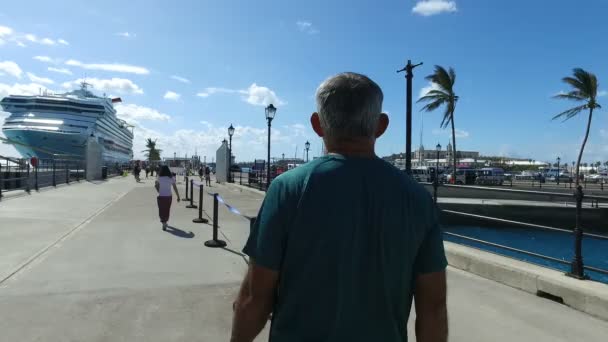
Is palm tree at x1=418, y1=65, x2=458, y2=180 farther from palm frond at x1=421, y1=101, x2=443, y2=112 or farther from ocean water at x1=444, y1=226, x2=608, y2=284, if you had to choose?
ocean water at x1=444, y1=226, x2=608, y2=284

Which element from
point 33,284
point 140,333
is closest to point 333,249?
point 140,333

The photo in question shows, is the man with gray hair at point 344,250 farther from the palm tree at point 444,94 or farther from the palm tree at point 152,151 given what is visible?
the palm tree at point 152,151

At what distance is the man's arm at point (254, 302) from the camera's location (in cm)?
150

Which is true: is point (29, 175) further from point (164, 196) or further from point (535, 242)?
point (535, 242)

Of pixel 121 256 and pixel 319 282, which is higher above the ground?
pixel 319 282

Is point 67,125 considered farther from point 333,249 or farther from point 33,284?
point 333,249

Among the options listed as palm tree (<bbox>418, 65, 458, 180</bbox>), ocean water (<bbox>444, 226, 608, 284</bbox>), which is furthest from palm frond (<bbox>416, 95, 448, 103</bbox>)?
ocean water (<bbox>444, 226, 608, 284</bbox>)

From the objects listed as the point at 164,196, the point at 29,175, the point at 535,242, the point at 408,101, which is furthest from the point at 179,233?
the point at 535,242

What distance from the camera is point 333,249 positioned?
4.71 feet

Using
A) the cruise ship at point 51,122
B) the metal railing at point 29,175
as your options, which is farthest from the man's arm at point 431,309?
the cruise ship at point 51,122

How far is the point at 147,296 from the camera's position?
470cm

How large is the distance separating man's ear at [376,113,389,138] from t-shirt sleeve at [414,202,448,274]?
0.36 meters

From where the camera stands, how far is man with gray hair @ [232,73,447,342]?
1.44 m

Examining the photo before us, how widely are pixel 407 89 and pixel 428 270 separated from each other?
9846mm
